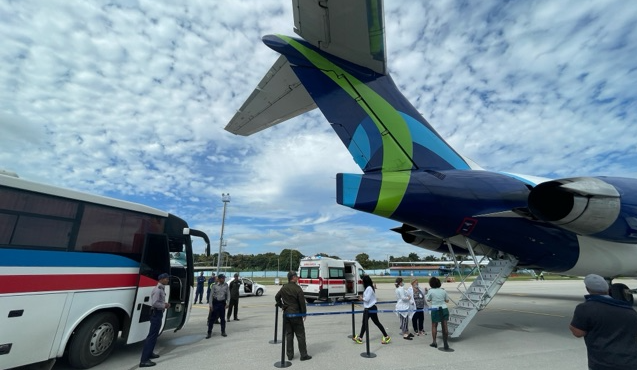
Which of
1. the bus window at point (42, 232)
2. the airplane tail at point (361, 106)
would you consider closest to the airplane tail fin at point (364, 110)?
the airplane tail at point (361, 106)

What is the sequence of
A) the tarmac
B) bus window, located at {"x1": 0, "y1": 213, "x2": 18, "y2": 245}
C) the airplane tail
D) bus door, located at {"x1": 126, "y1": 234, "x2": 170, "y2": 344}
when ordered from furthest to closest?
the airplane tail, bus door, located at {"x1": 126, "y1": 234, "x2": 170, "y2": 344}, the tarmac, bus window, located at {"x1": 0, "y1": 213, "x2": 18, "y2": 245}

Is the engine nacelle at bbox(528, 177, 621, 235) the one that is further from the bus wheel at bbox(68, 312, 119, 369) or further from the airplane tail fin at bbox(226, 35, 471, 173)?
the bus wheel at bbox(68, 312, 119, 369)

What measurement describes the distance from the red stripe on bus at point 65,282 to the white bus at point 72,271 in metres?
0.01

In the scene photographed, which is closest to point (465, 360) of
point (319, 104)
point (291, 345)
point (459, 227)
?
point (459, 227)

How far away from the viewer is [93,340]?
6.09m

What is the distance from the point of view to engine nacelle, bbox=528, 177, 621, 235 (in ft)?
20.8

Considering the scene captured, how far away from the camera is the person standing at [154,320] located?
6.14 m

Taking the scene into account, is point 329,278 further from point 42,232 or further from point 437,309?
point 42,232

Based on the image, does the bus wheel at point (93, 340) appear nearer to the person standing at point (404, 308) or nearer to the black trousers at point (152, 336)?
the black trousers at point (152, 336)

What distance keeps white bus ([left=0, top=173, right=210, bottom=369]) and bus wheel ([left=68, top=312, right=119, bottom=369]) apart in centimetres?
2

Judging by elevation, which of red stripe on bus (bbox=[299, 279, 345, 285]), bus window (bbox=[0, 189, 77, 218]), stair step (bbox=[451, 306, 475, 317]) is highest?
bus window (bbox=[0, 189, 77, 218])

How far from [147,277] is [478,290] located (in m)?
7.87

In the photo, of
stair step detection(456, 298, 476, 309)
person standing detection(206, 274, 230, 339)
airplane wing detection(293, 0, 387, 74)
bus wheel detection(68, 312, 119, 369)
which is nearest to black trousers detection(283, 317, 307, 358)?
person standing detection(206, 274, 230, 339)

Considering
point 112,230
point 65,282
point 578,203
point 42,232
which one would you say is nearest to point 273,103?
point 112,230
